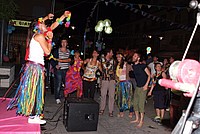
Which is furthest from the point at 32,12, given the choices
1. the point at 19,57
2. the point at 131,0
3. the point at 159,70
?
the point at 159,70

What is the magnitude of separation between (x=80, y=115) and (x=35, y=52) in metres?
1.64

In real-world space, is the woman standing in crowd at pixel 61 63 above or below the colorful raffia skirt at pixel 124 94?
above

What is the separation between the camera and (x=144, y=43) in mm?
30656

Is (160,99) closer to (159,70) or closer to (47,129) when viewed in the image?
(159,70)

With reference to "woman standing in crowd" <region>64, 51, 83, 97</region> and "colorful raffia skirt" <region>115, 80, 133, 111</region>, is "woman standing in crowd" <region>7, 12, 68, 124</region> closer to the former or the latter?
"colorful raffia skirt" <region>115, 80, 133, 111</region>

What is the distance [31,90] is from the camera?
3.48 metres

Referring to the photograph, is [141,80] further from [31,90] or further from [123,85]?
[31,90]

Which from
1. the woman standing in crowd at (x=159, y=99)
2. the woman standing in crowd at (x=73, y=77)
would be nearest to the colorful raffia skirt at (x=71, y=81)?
the woman standing in crowd at (x=73, y=77)

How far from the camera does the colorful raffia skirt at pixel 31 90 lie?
137 inches

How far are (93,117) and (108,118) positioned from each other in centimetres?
137

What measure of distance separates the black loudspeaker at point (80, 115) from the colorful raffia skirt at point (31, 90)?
949 millimetres

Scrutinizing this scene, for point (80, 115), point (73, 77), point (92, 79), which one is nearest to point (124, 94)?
point (92, 79)

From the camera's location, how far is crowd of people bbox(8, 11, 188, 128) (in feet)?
11.4

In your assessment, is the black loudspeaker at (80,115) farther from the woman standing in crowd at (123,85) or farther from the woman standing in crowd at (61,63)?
the woman standing in crowd at (61,63)
